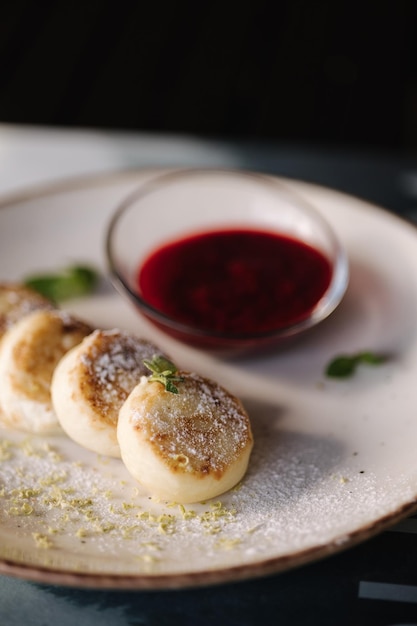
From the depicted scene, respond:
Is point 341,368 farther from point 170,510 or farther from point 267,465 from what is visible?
point 170,510

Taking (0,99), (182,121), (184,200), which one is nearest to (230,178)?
(184,200)

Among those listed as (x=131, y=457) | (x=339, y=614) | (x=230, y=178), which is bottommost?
(x=339, y=614)

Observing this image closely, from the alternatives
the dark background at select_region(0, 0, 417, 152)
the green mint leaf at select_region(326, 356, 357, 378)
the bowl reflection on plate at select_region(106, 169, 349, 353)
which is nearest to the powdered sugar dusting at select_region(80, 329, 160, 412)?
the bowl reflection on plate at select_region(106, 169, 349, 353)

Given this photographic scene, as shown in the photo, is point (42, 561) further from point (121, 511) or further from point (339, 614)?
point (339, 614)

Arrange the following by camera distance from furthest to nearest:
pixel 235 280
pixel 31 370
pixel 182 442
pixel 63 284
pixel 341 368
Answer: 1. pixel 63 284
2. pixel 235 280
3. pixel 341 368
4. pixel 31 370
5. pixel 182 442

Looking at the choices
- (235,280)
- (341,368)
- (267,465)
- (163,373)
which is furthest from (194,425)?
(235,280)

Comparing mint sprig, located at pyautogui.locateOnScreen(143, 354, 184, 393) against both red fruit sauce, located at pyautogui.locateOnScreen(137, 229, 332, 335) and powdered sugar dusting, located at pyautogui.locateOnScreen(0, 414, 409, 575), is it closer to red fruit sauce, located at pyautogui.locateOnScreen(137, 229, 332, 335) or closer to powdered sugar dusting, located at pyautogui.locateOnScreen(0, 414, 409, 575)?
powdered sugar dusting, located at pyautogui.locateOnScreen(0, 414, 409, 575)
